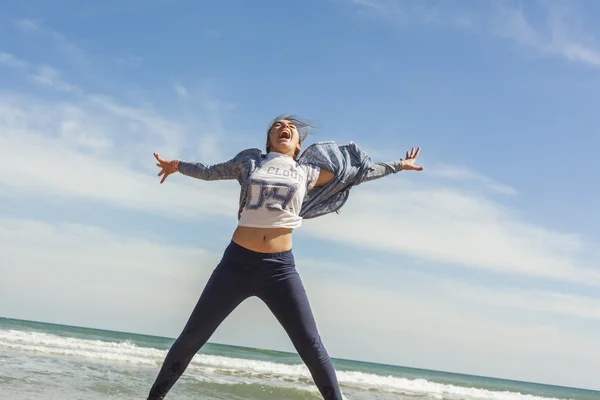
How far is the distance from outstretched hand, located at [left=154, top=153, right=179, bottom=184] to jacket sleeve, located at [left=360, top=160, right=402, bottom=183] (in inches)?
56.0

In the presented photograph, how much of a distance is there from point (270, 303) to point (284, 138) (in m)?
1.24

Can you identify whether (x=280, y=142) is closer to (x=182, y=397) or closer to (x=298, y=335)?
Result: (x=298, y=335)

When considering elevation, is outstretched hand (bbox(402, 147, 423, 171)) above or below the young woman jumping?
above

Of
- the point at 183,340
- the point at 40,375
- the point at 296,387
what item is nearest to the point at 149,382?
the point at 40,375

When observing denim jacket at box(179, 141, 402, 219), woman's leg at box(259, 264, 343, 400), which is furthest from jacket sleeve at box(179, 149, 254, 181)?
woman's leg at box(259, 264, 343, 400)

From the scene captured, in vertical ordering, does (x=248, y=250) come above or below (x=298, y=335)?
above

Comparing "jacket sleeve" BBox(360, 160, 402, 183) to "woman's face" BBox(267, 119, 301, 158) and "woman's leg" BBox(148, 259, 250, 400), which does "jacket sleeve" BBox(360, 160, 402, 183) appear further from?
"woman's leg" BBox(148, 259, 250, 400)

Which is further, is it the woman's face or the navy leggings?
the woman's face

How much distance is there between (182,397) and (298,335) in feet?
15.2

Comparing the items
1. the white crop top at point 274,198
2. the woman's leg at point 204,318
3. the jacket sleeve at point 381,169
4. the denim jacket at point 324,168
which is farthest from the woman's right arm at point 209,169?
the jacket sleeve at point 381,169

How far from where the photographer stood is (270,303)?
4320mm

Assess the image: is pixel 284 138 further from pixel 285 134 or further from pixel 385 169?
pixel 385 169

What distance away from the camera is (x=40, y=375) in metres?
8.66

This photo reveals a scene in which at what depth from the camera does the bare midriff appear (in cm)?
430
